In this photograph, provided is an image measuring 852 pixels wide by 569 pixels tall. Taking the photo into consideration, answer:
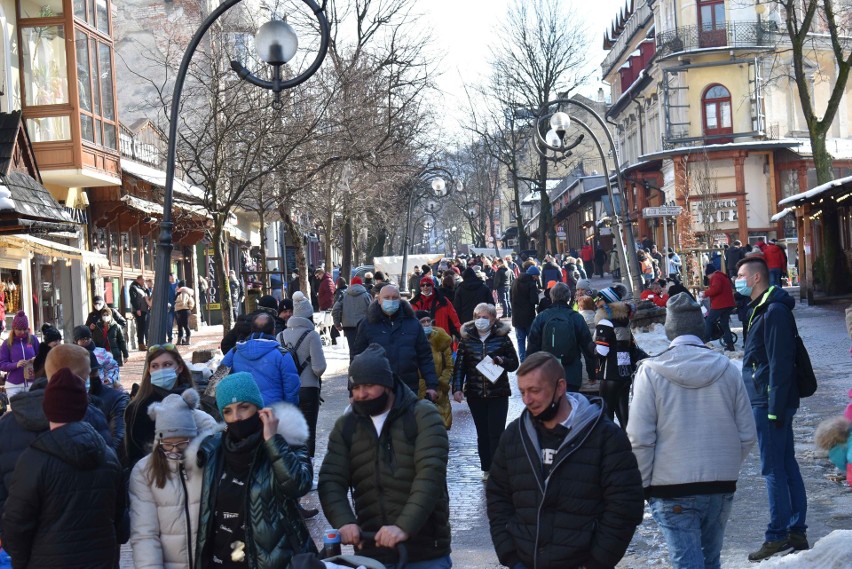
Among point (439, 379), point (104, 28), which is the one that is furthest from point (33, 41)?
point (439, 379)

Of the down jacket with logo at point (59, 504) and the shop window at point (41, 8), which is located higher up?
the shop window at point (41, 8)

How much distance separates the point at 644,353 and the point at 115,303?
2168 cm

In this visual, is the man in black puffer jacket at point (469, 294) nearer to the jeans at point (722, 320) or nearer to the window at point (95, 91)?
the jeans at point (722, 320)

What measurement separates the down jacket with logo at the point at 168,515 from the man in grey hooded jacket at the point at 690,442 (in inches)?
85.9

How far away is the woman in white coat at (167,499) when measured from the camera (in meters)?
5.08

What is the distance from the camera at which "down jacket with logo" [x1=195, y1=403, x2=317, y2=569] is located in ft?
16.0

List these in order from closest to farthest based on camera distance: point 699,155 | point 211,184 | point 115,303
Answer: point 211,184 < point 115,303 < point 699,155

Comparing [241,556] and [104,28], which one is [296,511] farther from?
[104,28]

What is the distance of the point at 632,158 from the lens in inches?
2628

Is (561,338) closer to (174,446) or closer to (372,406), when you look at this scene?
(372,406)

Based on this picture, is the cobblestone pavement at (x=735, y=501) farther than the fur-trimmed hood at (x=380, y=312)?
No

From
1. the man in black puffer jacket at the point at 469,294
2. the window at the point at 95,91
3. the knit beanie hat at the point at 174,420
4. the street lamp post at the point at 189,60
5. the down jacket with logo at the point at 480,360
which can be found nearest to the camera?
the knit beanie hat at the point at 174,420

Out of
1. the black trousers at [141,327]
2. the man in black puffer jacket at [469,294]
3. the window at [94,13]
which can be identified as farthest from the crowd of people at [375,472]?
the black trousers at [141,327]

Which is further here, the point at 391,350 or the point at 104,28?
the point at 104,28
